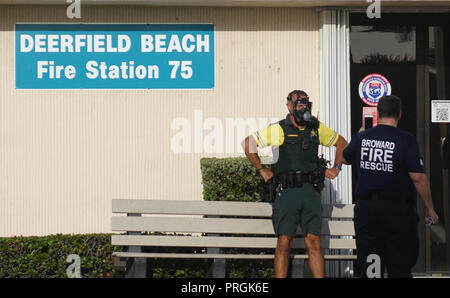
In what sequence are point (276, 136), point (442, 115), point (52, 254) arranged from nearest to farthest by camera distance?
point (276, 136)
point (52, 254)
point (442, 115)

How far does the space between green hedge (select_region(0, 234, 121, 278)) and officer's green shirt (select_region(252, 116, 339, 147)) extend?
77.5 inches

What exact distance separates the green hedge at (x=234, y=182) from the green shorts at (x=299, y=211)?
75 centimetres

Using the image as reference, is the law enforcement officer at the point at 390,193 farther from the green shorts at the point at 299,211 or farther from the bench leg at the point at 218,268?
the bench leg at the point at 218,268

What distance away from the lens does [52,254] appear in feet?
27.1

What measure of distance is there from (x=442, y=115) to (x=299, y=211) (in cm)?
272

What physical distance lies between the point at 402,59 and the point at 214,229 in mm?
3015

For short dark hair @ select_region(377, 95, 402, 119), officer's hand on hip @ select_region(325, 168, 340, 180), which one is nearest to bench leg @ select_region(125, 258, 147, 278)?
officer's hand on hip @ select_region(325, 168, 340, 180)

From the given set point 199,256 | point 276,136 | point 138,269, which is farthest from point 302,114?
point 138,269

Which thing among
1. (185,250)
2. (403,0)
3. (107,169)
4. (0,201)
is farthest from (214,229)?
(403,0)

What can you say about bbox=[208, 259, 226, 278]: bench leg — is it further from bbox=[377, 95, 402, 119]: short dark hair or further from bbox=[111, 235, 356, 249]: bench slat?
bbox=[377, 95, 402, 119]: short dark hair

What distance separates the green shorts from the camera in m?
7.23

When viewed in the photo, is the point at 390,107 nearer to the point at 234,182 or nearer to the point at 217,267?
the point at 234,182

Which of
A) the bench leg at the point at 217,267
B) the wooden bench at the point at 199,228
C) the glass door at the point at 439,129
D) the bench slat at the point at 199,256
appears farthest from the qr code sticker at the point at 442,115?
the bench leg at the point at 217,267

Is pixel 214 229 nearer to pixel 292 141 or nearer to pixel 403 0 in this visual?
pixel 292 141
